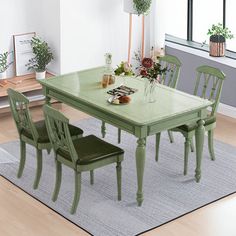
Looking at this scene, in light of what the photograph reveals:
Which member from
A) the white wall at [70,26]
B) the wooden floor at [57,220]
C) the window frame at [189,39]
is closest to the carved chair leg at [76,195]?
the wooden floor at [57,220]

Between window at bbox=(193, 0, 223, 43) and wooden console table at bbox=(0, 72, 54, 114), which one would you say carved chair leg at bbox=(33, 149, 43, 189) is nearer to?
wooden console table at bbox=(0, 72, 54, 114)

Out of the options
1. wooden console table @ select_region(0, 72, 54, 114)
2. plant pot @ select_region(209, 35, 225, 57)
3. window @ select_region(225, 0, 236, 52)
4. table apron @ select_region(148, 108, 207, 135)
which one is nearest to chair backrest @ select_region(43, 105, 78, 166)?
table apron @ select_region(148, 108, 207, 135)

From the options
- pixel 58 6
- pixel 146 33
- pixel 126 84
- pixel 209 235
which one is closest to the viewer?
pixel 209 235

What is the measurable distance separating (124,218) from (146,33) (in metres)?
4.14

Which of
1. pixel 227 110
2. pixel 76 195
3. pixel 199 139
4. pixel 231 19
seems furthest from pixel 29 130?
pixel 231 19

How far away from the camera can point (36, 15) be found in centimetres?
917

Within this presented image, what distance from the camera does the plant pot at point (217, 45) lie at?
9125mm

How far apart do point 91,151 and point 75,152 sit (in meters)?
0.20

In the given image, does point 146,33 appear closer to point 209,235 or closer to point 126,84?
point 126,84

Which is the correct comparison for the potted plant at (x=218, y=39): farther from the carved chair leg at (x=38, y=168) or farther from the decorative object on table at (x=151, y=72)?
the carved chair leg at (x=38, y=168)

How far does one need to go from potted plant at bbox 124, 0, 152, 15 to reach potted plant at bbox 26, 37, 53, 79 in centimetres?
118

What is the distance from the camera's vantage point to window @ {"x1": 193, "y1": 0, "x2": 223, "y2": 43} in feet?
30.8

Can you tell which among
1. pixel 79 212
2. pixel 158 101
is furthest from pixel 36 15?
pixel 79 212

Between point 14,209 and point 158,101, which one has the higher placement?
point 158,101
